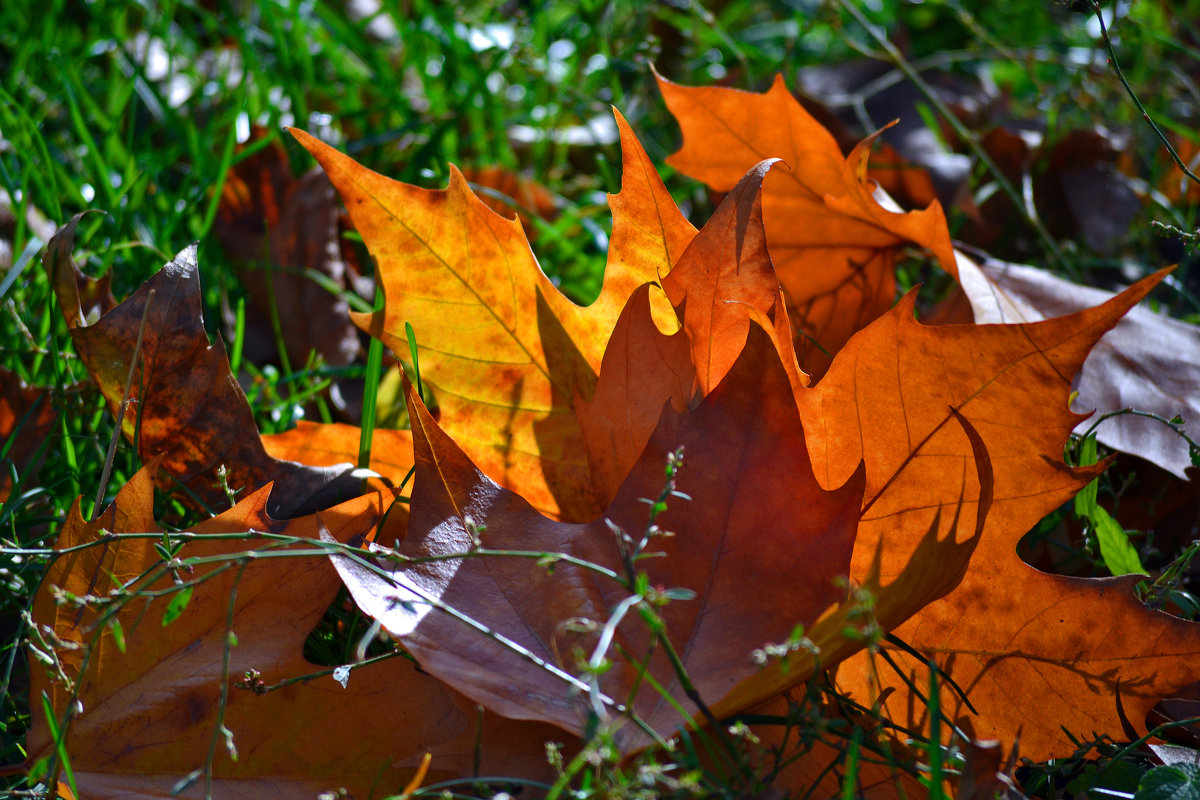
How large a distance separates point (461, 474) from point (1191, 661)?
524 millimetres

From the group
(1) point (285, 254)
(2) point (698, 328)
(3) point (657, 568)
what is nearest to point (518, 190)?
(1) point (285, 254)

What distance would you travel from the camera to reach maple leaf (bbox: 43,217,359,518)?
2.51ft

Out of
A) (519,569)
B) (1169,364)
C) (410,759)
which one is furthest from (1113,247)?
(410,759)

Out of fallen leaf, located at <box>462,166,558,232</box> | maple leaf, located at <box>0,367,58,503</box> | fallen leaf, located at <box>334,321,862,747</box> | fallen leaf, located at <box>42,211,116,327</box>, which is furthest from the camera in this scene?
fallen leaf, located at <box>462,166,558,232</box>

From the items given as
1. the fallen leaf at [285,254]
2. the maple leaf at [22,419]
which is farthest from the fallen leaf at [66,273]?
the fallen leaf at [285,254]

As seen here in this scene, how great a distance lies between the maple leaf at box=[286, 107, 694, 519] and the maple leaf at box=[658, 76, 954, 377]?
286 mm

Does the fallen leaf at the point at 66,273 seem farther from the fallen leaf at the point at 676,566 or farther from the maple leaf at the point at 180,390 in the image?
the fallen leaf at the point at 676,566

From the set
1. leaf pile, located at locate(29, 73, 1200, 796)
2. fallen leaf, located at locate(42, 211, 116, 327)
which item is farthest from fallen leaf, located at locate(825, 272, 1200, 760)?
fallen leaf, located at locate(42, 211, 116, 327)

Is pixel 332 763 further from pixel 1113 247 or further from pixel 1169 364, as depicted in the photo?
pixel 1113 247

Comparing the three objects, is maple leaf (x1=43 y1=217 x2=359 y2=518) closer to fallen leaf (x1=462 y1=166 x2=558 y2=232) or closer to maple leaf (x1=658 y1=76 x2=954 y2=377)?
maple leaf (x1=658 y1=76 x2=954 y2=377)

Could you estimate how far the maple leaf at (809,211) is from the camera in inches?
37.6

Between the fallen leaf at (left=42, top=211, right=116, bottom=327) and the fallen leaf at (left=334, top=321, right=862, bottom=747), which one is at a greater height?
the fallen leaf at (left=42, top=211, right=116, bottom=327)

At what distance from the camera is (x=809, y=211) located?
1.01m

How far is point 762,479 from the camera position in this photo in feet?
2.03
